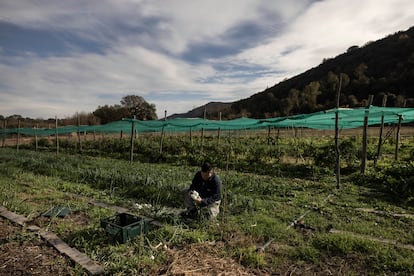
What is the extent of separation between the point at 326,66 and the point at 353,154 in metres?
61.6

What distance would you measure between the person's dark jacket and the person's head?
0.08 meters

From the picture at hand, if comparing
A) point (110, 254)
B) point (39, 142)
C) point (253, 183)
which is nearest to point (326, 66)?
point (39, 142)

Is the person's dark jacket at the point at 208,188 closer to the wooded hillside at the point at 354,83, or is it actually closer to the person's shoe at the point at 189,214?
the person's shoe at the point at 189,214

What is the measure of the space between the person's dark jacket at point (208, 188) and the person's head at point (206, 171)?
82 mm

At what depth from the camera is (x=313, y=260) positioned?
321 centimetres

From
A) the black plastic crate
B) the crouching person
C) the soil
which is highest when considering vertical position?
the crouching person

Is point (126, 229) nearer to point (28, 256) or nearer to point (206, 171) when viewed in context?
point (28, 256)

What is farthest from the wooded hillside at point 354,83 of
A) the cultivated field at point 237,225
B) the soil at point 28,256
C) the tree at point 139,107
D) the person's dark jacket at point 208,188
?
the soil at point 28,256

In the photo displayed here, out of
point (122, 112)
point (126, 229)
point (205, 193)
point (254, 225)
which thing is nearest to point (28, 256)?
point (126, 229)

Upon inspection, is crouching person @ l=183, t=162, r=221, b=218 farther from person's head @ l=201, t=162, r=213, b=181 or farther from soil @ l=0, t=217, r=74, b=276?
soil @ l=0, t=217, r=74, b=276

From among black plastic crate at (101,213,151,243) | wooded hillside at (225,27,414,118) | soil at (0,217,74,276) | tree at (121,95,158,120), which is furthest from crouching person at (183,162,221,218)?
tree at (121,95,158,120)

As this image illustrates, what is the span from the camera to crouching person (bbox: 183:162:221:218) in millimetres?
4211

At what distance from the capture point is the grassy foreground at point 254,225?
3.13 meters

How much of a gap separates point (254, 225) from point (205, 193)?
89 centimetres
